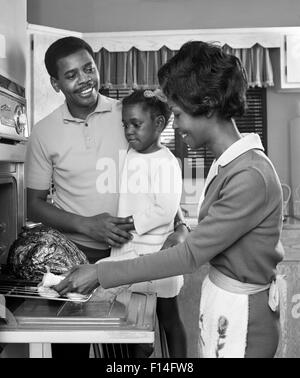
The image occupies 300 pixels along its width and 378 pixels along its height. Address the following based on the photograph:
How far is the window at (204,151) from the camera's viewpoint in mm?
1585

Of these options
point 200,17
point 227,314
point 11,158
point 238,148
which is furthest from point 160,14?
point 227,314

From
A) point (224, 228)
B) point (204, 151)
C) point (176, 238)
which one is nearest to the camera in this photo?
point (224, 228)

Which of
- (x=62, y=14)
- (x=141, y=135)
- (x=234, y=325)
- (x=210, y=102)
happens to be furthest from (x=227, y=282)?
(x=62, y=14)

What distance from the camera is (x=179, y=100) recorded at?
810 millimetres

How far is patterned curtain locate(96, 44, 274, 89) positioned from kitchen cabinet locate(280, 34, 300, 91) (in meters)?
0.04

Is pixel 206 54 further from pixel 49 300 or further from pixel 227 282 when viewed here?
pixel 49 300

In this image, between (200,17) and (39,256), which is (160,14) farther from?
(39,256)

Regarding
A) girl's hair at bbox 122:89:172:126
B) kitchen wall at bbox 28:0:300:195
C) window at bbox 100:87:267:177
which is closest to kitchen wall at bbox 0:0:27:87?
girl's hair at bbox 122:89:172:126

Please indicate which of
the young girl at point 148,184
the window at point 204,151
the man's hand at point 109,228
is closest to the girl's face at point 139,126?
the young girl at point 148,184

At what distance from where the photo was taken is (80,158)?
3.92 feet

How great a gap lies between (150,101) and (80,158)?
0.19m

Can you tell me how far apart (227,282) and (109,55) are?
1064 mm

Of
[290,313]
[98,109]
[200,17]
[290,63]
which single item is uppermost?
[200,17]

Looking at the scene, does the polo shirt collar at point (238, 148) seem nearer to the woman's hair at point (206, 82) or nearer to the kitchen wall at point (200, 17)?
the woman's hair at point (206, 82)
